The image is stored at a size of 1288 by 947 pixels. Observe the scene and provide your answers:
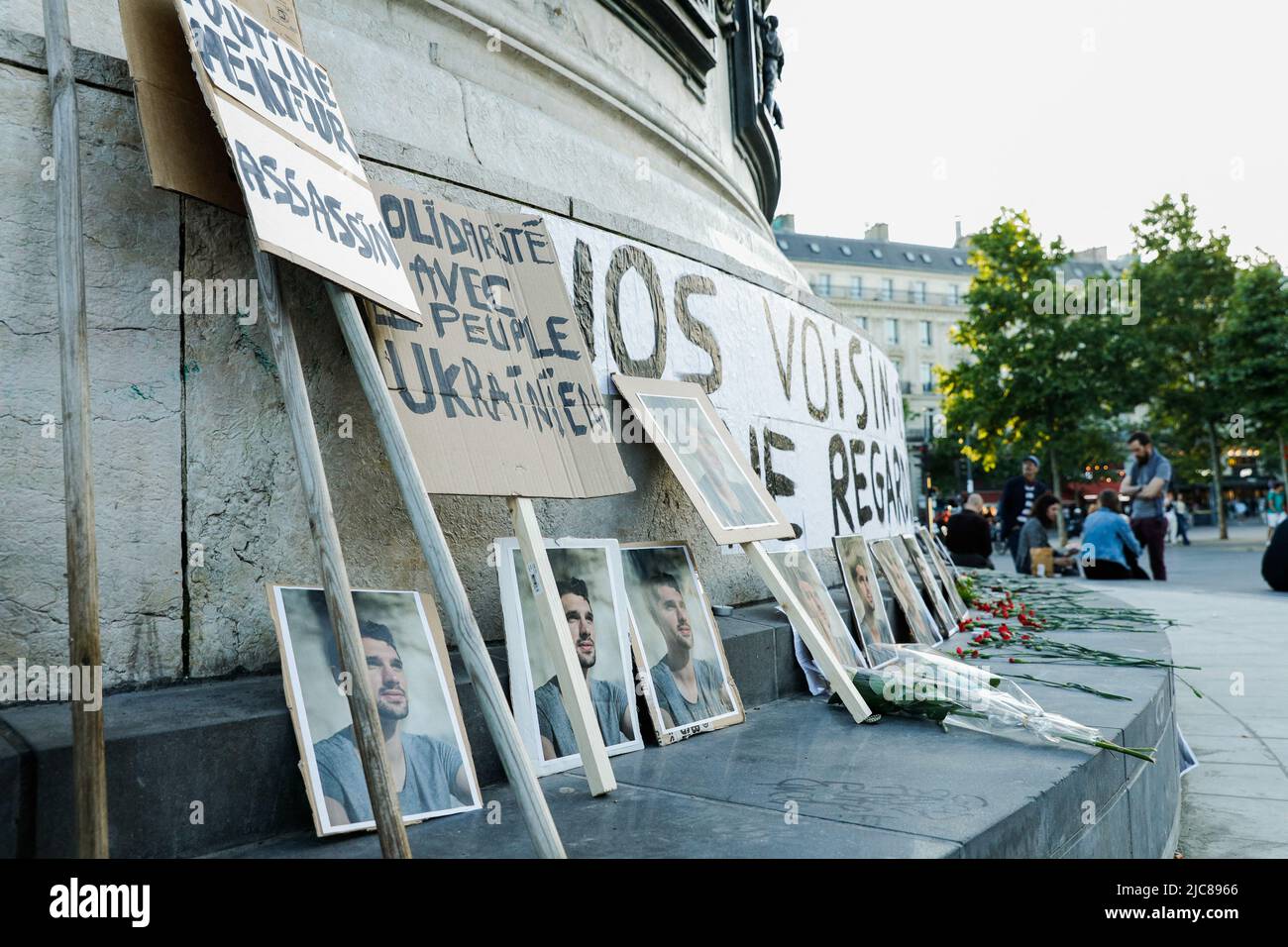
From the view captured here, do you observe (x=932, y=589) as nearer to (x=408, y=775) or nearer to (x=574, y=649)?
(x=574, y=649)

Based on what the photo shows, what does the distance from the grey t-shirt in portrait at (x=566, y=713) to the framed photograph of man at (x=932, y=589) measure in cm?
292

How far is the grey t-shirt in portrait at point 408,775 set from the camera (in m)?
2.38

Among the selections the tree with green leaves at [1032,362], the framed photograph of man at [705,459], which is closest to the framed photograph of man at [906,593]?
the framed photograph of man at [705,459]

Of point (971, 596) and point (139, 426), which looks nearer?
point (139, 426)

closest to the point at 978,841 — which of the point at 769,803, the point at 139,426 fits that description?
the point at 769,803

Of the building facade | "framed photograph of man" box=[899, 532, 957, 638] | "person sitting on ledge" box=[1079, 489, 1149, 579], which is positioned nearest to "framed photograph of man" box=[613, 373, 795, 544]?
"framed photograph of man" box=[899, 532, 957, 638]

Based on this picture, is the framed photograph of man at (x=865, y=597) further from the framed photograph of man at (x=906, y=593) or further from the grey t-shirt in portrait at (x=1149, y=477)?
the grey t-shirt in portrait at (x=1149, y=477)

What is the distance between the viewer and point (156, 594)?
2555mm

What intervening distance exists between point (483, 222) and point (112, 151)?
3.77 feet

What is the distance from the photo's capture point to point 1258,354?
995 inches

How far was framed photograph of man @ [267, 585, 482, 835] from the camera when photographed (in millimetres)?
2379

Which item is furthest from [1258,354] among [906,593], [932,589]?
[906,593]

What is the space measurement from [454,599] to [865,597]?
2.94 metres
